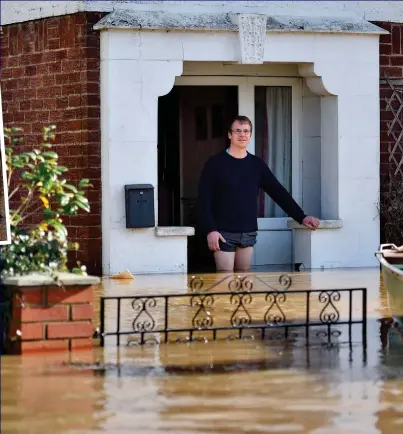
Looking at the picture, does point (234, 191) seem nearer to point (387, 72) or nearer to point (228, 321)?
point (387, 72)

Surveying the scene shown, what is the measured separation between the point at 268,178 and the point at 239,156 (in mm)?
503

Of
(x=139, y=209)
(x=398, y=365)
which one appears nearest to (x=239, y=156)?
(x=139, y=209)

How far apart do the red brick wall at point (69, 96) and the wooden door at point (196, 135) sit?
231 centimetres

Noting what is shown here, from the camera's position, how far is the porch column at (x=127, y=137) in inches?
607

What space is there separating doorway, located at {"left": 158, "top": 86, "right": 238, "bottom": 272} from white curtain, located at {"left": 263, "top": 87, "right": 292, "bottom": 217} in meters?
0.55

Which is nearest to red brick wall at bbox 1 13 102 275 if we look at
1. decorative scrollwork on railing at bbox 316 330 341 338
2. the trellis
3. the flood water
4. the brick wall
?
the brick wall

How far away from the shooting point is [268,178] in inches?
575

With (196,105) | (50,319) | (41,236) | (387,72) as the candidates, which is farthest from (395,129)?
(50,319)

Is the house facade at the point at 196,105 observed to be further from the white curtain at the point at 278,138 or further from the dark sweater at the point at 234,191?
the dark sweater at the point at 234,191

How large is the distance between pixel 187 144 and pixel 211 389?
10.4 meters

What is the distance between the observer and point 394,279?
10141 millimetres

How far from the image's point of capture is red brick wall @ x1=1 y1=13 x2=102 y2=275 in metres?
15.6

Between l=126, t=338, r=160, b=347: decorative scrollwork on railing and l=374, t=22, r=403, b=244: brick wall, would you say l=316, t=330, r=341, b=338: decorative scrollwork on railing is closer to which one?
l=126, t=338, r=160, b=347: decorative scrollwork on railing

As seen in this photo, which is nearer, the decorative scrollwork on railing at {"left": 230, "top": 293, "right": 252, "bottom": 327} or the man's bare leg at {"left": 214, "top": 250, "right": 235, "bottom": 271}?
the decorative scrollwork on railing at {"left": 230, "top": 293, "right": 252, "bottom": 327}
